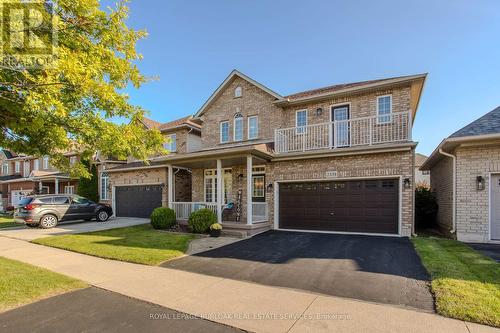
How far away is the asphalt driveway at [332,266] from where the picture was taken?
4.90 meters

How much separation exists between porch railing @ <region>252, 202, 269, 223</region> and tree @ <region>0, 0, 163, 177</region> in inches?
259

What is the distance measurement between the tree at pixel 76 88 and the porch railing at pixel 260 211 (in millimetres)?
6568

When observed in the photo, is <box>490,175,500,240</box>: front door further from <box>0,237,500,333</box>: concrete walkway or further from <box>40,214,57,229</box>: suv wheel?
<box>40,214,57,229</box>: suv wheel

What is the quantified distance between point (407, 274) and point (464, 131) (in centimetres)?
662

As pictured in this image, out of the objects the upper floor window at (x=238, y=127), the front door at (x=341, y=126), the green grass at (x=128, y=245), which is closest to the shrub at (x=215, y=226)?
the green grass at (x=128, y=245)

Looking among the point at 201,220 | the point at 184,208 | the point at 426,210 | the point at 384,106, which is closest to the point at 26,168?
the point at 184,208

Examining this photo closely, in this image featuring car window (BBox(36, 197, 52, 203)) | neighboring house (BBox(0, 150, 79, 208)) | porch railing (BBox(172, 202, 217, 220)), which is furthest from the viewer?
neighboring house (BBox(0, 150, 79, 208))

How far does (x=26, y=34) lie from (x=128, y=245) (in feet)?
22.5

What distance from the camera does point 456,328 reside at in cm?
356

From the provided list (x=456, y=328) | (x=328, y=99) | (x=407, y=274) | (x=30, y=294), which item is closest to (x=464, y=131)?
(x=328, y=99)

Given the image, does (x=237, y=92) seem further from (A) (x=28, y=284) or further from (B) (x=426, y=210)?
(A) (x=28, y=284)

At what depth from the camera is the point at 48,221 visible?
14.6 m

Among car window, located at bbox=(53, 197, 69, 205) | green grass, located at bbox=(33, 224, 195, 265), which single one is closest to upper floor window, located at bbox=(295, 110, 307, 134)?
green grass, located at bbox=(33, 224, 195, 265)

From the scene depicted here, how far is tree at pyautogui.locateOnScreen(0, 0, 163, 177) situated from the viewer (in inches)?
177
